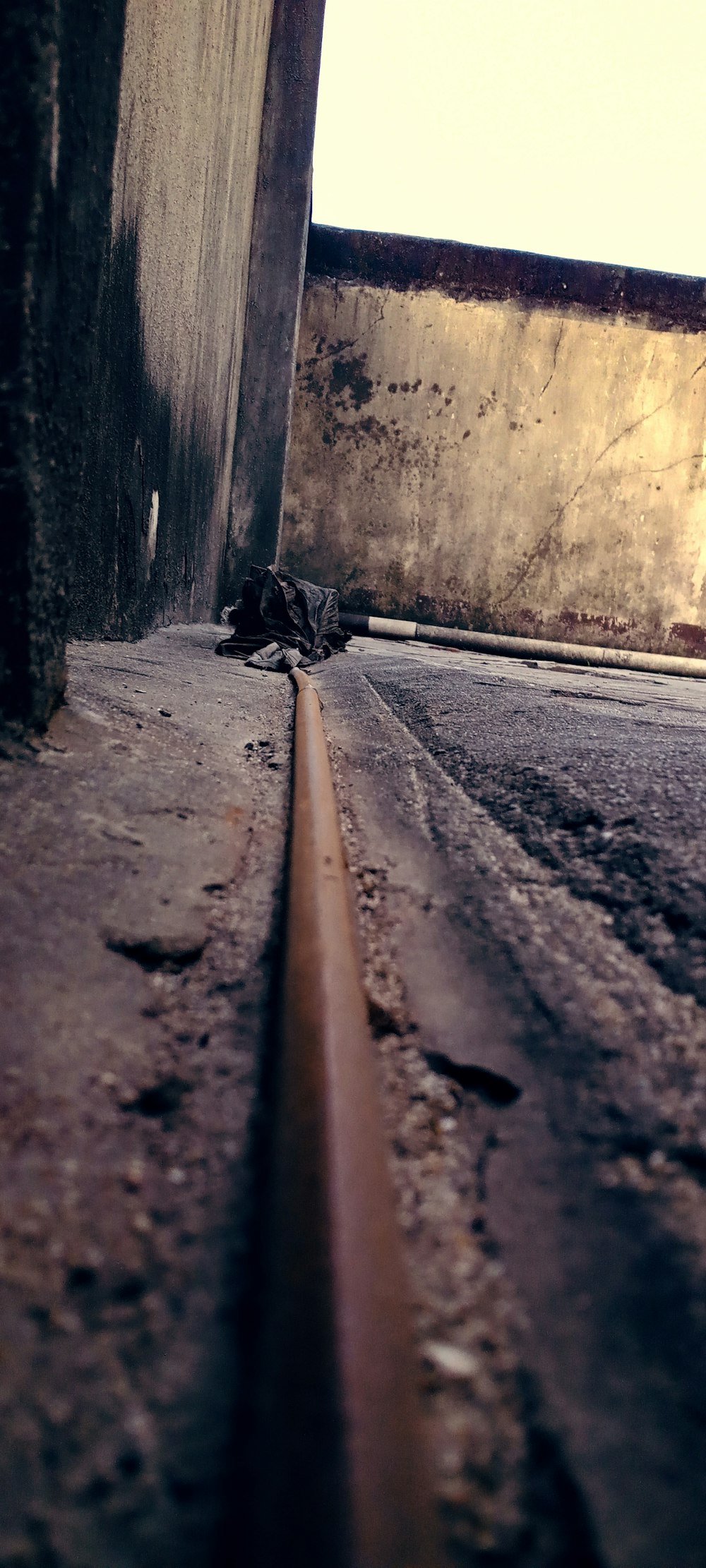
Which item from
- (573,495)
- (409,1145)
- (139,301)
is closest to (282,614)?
(139,301)

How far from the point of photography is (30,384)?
1037 mm

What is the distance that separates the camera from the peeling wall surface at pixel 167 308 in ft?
6.73

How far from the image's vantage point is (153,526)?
2807 millimetres

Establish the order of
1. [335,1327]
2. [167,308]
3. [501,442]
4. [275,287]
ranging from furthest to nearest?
[501,442] < [275,287] < [167,308] < [335,1327]

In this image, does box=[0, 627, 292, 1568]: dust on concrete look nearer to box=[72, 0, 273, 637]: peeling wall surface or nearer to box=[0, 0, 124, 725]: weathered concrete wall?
box=[0, 0, 124, 725]: weathered concrete wall

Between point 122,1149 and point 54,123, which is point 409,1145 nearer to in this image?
point 122,1149

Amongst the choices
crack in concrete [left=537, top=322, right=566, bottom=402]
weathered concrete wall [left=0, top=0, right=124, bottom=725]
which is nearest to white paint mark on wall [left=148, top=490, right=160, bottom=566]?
weathered concrete wall [left=0, top=0, right=124, bottom=725]

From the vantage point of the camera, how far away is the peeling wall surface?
205 cm

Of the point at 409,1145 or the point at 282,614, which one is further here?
the point at 282,614

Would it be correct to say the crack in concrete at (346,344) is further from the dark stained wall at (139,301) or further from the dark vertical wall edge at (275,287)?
the dark stained wall at (139,301)

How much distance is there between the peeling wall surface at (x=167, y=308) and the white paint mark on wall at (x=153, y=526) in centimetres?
1

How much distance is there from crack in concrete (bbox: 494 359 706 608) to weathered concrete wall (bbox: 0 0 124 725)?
5.09m

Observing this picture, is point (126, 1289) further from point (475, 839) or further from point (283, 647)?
point (283, 647)

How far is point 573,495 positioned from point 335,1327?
20.5ft
